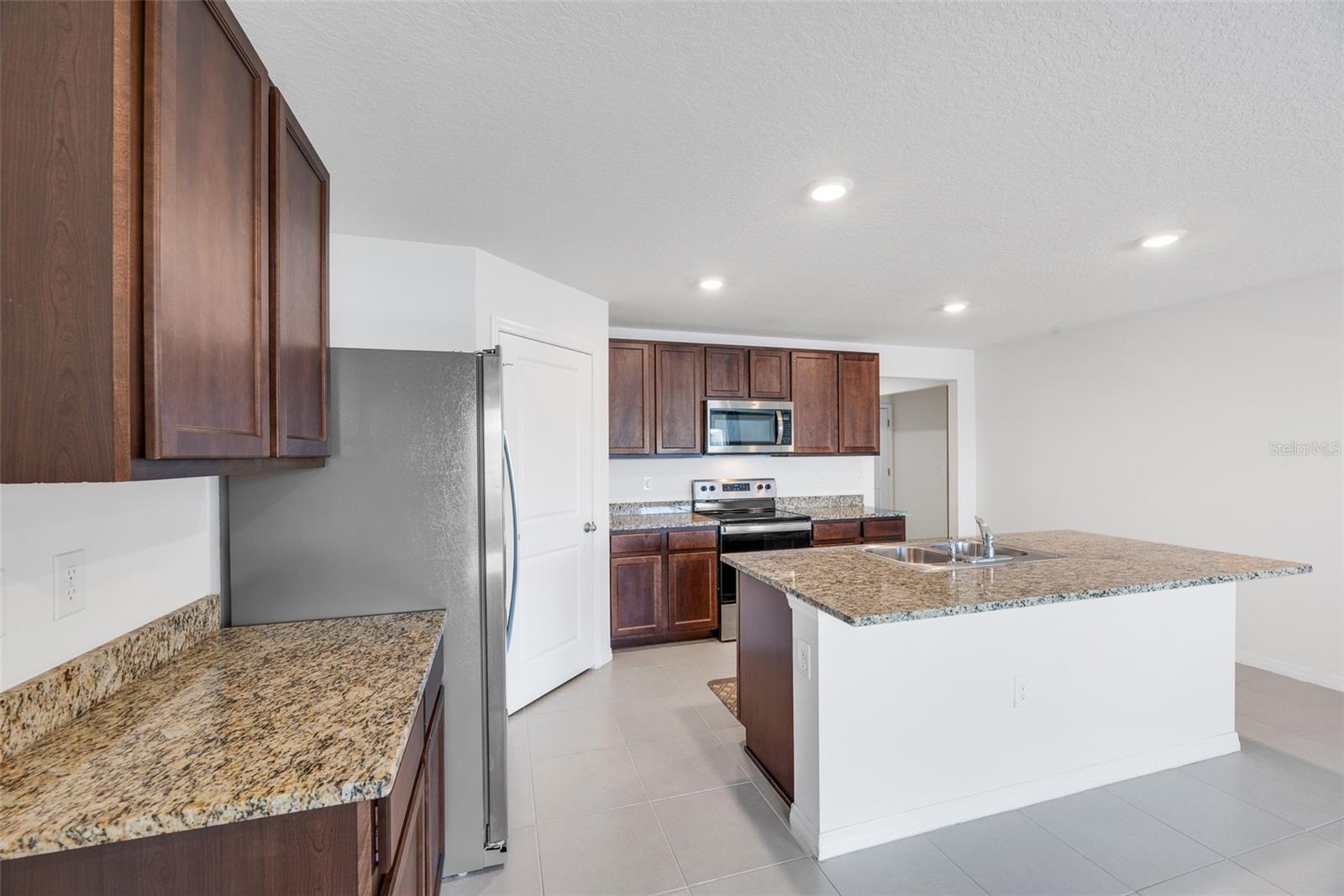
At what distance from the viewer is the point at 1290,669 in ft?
11.0

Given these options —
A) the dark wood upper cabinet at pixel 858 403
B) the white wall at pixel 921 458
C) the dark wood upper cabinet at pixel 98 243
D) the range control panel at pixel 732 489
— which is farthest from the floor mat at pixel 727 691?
the white wall at pixel 921 458

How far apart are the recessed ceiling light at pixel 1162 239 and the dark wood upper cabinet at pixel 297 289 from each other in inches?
133

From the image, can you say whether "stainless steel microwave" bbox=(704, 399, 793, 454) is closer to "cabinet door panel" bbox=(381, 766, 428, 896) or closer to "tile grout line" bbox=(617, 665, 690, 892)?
"tile grout line" bbox=(617, 665, 690, 892)

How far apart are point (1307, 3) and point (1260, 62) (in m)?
0.21

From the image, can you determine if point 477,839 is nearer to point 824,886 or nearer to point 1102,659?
point 824,886

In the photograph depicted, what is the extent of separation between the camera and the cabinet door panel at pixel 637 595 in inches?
153

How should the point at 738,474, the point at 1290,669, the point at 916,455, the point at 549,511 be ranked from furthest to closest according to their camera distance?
the point at 916,455, the point at 738,474, the point at 1290,669, the point at 549,511

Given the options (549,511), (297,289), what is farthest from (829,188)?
(549,511)

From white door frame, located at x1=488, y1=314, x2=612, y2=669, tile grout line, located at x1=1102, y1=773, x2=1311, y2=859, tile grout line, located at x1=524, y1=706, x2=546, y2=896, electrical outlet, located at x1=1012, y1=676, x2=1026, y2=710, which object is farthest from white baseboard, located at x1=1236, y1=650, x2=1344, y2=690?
tile grout line, located at x1=524, y1=706, x2=546, y2=896

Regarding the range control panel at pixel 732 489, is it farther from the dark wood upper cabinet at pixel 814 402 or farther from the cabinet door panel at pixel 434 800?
the cabinet door panel at pixel 434 800

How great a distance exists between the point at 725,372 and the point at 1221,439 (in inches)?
128

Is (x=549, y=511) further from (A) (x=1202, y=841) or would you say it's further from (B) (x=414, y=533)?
(A) (x=1202, y=841)

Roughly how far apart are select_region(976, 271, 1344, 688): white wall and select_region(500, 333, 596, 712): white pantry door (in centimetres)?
389

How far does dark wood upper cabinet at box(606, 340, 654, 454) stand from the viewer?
4129 mm
